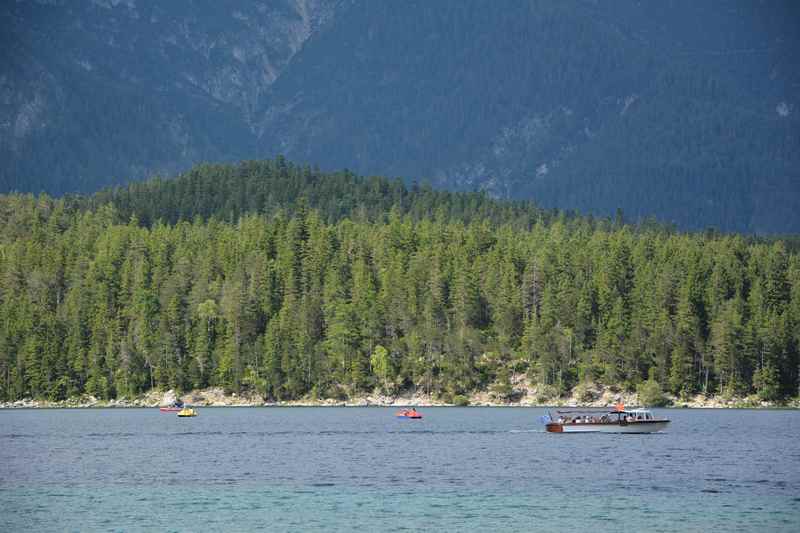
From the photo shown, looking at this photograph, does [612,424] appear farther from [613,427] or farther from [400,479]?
[400,479]

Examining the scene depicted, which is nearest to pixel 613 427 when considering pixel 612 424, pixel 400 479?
pixel 612 424

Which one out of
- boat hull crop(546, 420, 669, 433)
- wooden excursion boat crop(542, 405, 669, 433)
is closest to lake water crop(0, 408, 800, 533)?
boat hull crop(546, 420, 669, 433)

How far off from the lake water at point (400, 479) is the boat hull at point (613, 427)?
1.96 metres

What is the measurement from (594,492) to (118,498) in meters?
35.3

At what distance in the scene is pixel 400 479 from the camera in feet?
330

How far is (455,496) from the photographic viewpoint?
90.1 meters

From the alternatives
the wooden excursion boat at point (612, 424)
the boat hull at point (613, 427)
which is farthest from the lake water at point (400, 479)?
the wooden excursion boat at point (612, 424)

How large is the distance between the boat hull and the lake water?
6.41ft

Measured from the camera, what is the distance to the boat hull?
151500 millimetres

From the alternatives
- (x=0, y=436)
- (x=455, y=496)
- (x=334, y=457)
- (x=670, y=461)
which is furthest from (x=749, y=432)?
(x=0, y=436)

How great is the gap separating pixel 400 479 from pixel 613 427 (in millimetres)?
58100

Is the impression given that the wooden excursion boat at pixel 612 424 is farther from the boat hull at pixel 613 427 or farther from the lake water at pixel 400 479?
the lake water at pixel 400 479

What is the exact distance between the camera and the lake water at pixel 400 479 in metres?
80.3

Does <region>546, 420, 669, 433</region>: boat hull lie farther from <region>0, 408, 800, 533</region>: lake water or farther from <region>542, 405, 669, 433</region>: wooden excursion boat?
<region>0, 408, 800, 533</region>: lake water
